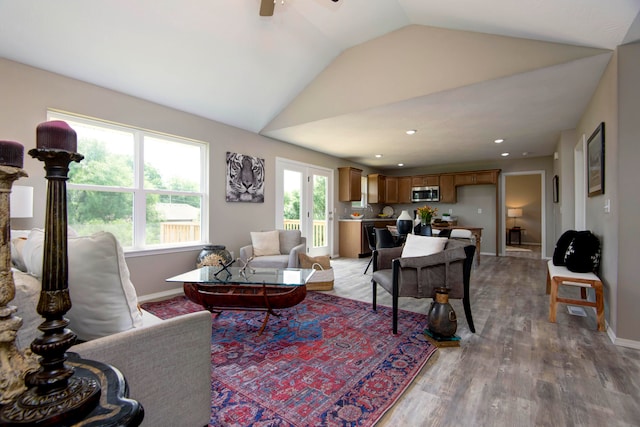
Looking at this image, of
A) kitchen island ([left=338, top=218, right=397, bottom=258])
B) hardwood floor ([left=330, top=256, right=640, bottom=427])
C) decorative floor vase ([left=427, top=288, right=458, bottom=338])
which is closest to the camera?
hardwood floor ([left=330, top=256, right=640, bottom=427])

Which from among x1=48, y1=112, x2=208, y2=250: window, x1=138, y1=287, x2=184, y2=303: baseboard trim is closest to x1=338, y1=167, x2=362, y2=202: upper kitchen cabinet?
x1=48, y1=112, x2=208, y2=250: window

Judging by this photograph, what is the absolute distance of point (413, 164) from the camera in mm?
7750

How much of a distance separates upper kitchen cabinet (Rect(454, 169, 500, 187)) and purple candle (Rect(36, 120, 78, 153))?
25.7 feet

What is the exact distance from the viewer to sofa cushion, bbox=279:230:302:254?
445cm

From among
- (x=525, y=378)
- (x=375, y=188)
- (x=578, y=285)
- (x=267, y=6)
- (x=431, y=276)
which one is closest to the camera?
(x=525, y=378)

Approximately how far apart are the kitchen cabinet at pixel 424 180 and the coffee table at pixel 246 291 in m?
6.16

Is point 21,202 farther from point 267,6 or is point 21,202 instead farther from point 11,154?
point 267,6

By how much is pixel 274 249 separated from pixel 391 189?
489 cm

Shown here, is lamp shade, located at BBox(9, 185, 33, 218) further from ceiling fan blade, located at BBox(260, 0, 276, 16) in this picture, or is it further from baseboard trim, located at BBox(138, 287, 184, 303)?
ceiling fan blade, located at BBox(260, 0, 276, 16)

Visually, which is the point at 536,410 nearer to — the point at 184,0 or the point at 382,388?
the point at 382,388

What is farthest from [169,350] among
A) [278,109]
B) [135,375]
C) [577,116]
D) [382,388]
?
[577,116]

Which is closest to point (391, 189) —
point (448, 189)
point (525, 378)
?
point (448, 189)

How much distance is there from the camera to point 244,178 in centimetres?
458

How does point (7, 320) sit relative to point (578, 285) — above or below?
above
